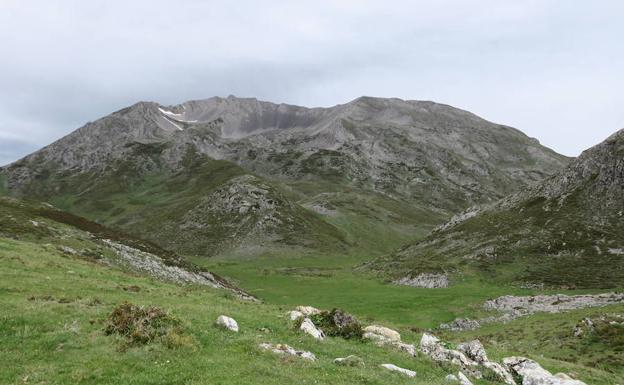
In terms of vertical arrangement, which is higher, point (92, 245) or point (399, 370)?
point (92, 245)

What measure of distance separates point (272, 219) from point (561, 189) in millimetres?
107454

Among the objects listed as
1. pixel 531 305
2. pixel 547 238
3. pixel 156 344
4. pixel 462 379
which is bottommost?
pixel 531 305

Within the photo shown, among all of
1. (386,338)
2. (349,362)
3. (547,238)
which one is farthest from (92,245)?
(547,238)

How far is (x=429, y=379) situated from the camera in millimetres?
23062

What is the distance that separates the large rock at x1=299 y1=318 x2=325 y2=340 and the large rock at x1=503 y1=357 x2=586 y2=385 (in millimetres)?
11221

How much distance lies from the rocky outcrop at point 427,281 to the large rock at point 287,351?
67311 mm

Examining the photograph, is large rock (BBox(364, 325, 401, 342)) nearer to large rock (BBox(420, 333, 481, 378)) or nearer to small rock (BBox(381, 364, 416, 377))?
large rock (BBox(420, 333, 481, 378))

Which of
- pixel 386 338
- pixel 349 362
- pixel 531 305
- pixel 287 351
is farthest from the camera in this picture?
pixel 531 305

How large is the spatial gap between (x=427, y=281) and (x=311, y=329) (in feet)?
218

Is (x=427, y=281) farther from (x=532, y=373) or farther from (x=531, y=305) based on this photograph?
(x=532, y=373)

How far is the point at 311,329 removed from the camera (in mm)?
27484

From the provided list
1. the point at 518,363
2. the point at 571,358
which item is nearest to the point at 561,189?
the point at 571,358

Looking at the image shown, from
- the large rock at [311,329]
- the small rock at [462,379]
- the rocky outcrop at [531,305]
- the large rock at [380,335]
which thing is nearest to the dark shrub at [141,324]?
the large rock at [311,329]

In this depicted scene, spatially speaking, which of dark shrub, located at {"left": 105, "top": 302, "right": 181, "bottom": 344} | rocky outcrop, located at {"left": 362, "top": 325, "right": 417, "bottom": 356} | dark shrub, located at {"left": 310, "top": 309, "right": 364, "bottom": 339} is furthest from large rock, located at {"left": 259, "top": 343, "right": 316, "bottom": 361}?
rocky outcrop, located at {"left": 362, "top": 325, "right": 417, "bottom": 356}
